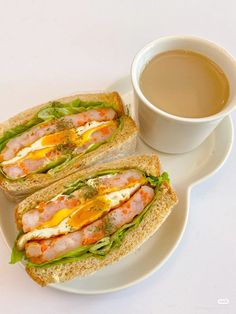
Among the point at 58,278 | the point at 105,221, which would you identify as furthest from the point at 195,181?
the point at 58,278

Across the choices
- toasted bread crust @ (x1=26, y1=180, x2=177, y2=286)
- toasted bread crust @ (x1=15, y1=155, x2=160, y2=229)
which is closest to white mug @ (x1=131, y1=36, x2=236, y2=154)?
toasted bread crust @ (x1=15, y1=155, x2=160, y2=229)

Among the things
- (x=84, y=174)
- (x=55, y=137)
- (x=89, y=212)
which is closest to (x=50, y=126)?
(x=55, y=137)

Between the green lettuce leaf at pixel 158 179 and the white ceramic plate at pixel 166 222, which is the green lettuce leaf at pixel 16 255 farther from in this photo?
the green lettuce leaf at pixel 158 179

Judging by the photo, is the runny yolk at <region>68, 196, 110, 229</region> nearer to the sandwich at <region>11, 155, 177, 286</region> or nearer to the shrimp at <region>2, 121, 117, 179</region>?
the sandwich at <region>11, 155, 177, 286</region>

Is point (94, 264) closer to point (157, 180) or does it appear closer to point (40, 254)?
point (40, 254)

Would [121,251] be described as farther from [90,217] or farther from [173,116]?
[173,116]

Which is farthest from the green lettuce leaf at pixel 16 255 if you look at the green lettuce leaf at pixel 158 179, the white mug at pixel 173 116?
the white mug at pixel 173 116

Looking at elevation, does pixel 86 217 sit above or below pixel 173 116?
below
